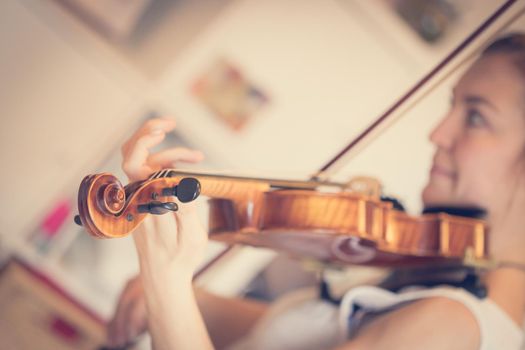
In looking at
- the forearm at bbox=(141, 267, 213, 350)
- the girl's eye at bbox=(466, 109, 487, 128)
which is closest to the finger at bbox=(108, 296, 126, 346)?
the forearm at bbox=(141, 267, 213, 350)

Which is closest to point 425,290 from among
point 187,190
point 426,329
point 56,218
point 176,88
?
point 426,329

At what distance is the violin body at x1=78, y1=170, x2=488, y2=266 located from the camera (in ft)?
1.78

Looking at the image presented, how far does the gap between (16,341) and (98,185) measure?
3.43ft

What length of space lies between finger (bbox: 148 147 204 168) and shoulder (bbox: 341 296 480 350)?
34cm

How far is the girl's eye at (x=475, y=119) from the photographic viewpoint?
0.94 meters

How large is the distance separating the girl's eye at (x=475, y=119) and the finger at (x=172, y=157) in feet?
1.83

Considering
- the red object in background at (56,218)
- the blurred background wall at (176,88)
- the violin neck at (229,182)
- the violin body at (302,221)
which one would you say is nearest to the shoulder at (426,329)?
the violin body at (302,221)

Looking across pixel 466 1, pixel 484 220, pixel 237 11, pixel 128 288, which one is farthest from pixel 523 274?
pixel 237 11

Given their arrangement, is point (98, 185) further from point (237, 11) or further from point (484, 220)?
point (237, 11)

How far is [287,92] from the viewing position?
167cm

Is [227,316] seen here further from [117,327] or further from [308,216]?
[308,216]


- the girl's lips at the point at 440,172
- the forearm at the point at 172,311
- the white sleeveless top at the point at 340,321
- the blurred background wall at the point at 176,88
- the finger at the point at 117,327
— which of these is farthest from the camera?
the blurred background wall at the point at 176,88

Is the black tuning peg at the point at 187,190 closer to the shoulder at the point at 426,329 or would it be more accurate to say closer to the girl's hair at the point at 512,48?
the shoulder at the point at 426,329

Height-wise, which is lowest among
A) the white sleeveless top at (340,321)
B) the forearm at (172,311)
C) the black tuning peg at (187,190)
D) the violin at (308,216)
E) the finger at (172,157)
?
the white sleeveless top at (340,321)
